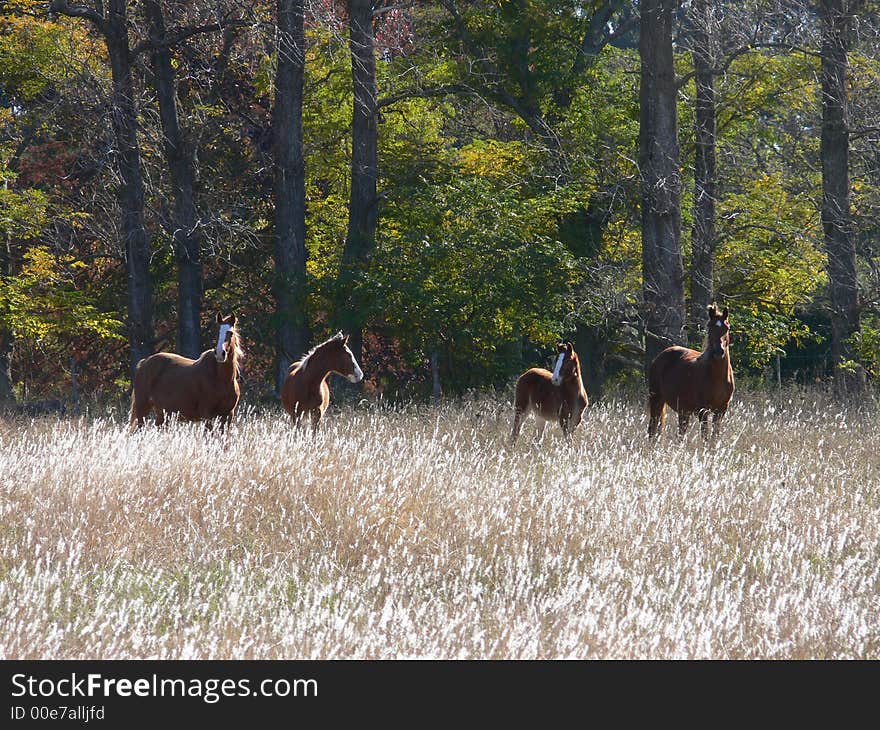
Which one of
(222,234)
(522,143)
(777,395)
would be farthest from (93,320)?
(777,395)

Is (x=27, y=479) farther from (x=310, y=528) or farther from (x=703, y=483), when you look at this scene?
(x=703, y=483)

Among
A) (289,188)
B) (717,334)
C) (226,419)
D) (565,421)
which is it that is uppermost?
(289,188)

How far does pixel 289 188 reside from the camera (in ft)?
74.1

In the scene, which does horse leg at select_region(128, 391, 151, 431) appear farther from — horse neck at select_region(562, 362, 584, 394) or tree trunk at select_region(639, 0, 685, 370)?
tree trunk at select_region(639, 0, 685, 370)

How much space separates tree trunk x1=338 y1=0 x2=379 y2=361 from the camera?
2134 cm

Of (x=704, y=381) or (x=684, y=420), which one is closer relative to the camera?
(x=704, y=381)

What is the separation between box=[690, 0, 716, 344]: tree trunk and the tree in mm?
10288

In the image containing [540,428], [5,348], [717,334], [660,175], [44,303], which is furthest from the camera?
[5,348]

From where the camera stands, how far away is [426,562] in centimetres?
772

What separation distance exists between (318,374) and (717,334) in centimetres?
478

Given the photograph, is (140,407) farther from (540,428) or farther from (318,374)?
(540,428)

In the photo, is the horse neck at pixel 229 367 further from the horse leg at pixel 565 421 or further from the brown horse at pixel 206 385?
the horse leg at pixel 565 421

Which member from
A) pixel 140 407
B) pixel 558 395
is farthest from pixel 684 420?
pixel 140 407

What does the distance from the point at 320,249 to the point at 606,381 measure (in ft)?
23.5
